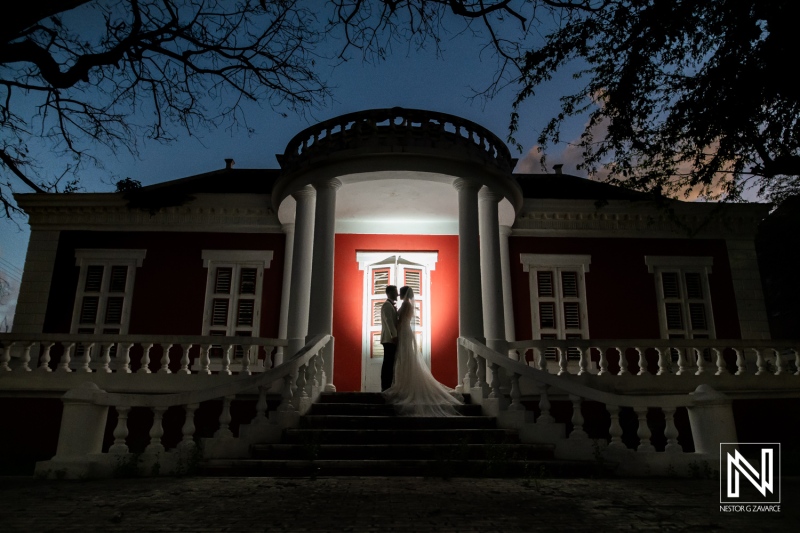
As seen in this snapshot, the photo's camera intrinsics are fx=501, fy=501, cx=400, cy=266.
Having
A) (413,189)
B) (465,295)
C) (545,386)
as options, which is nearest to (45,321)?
(413,189)

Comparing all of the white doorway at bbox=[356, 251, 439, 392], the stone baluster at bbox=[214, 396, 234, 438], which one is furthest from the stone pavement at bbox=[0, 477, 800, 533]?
the white doorway at bbox=[356, 251, 439, 392]

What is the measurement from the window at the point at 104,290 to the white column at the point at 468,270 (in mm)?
6723

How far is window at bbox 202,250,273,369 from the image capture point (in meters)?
10.0

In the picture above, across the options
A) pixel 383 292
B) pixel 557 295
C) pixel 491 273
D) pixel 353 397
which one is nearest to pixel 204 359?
pixel 353 397

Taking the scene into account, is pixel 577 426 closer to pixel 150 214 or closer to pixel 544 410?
pixel 544 410

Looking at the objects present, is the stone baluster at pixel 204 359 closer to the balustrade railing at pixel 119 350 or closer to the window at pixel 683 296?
the balustrade railing at pixel 119 350

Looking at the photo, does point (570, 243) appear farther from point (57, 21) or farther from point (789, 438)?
point (57, 21)

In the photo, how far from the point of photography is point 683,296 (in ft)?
34.0

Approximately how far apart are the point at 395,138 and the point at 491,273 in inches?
104

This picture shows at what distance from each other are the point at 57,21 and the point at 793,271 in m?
19.5

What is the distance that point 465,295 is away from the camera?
7605 millimetres

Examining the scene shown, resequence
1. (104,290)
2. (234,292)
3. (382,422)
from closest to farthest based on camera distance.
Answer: (382,422)
(104,290)
(234,292)

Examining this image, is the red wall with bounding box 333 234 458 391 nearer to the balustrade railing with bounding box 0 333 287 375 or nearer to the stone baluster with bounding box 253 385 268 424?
the balustrade railing with bounding box 0 333 287 375

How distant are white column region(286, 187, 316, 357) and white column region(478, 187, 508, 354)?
2862 mm
